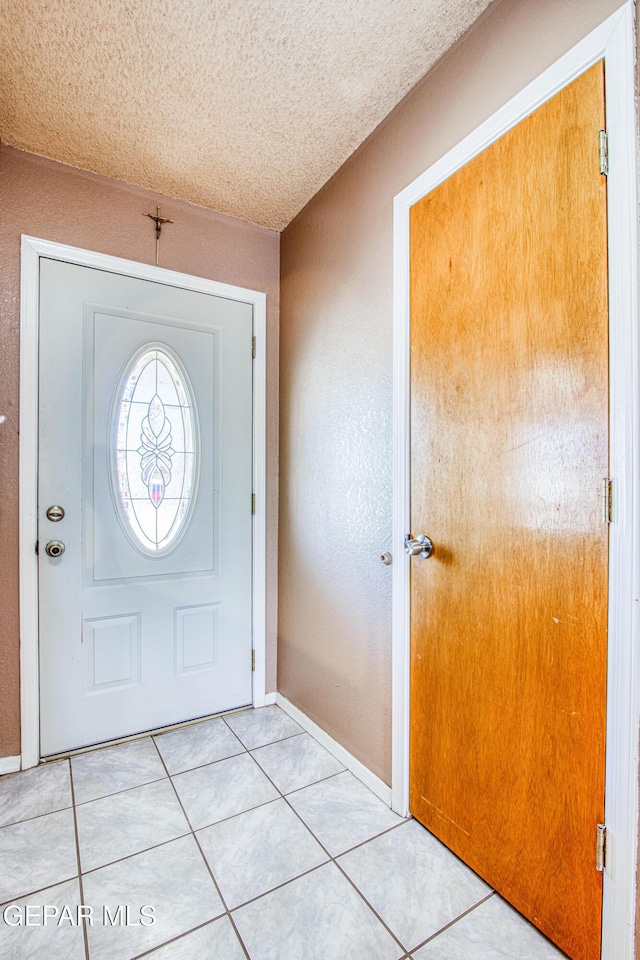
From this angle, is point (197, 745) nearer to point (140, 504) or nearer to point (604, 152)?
point (140, 504)

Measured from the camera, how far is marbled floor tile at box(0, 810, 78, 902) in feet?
4.51

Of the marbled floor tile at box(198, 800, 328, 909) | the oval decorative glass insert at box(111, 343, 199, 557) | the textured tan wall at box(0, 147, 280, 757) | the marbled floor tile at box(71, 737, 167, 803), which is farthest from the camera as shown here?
the oval decorative glass insert at box(111, 343, 199, 557)

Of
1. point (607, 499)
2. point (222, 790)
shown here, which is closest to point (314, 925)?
point (222, 790)

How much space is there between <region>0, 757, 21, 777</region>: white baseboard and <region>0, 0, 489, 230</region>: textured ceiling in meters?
2.47

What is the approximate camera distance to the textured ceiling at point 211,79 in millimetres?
1399

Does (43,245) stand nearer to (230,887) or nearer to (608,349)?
(608,349)

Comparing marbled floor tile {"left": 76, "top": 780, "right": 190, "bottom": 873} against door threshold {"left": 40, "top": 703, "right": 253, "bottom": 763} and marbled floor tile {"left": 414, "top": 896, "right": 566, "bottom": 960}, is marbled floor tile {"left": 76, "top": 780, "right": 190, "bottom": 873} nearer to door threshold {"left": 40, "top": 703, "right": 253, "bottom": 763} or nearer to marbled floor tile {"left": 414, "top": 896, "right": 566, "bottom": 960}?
door threshold {"left": 40, "top": 703, "right": 253, "bottom": 763}

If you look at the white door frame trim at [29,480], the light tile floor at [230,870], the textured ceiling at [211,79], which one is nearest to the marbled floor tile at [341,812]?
the light tile floor at [230,870]

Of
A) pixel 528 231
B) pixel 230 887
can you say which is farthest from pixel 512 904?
pixel 528 231

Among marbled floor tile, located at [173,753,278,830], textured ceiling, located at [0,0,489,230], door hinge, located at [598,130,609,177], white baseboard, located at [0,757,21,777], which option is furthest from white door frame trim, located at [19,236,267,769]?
door hinge, located at [598,130,609,177]

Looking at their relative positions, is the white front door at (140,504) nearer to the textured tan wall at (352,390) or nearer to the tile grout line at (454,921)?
the textured tan wall at (352,390)

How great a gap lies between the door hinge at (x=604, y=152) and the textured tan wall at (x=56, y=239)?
68.6 inches

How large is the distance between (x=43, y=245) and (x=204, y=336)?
0.74 meters

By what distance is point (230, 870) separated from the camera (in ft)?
4.66
